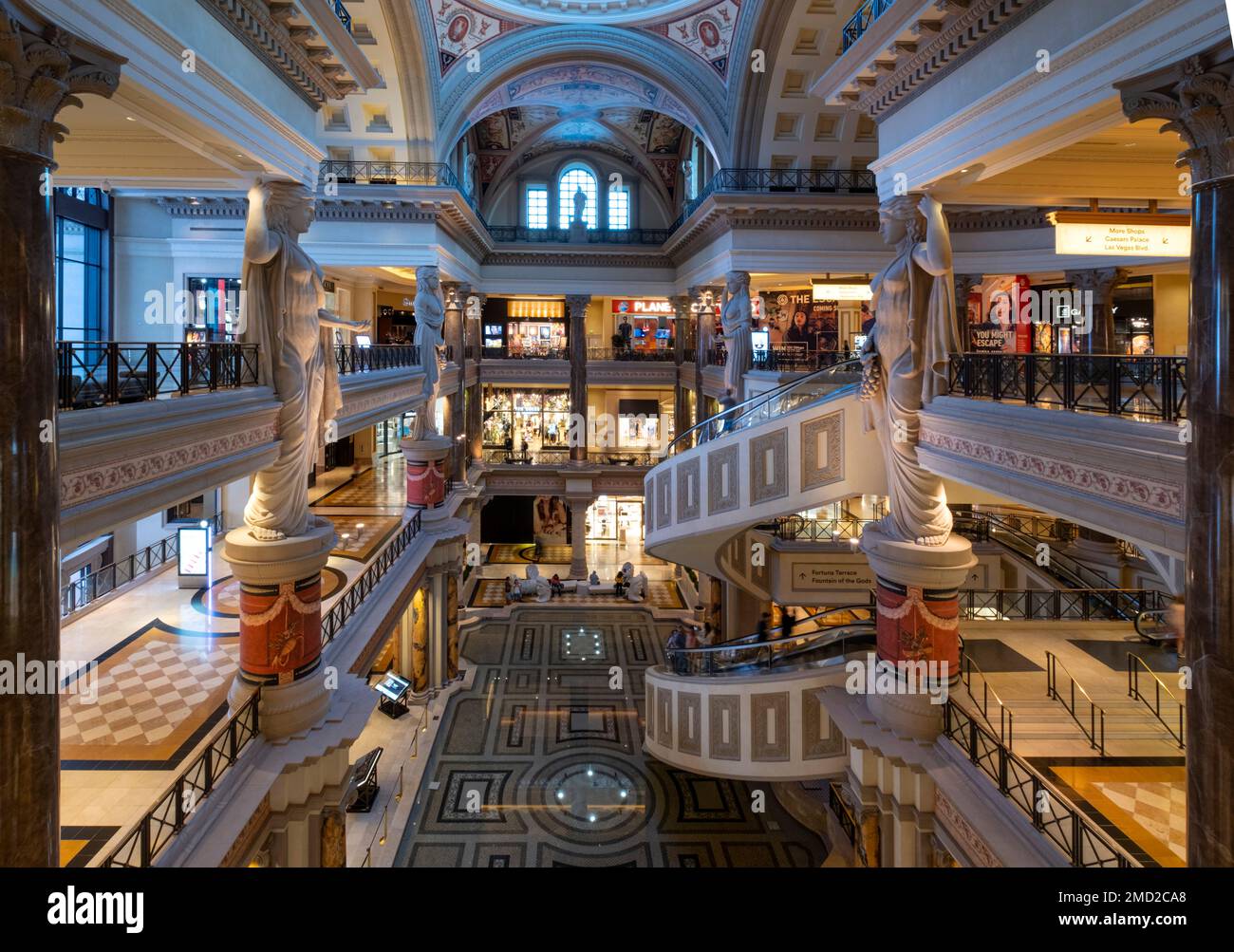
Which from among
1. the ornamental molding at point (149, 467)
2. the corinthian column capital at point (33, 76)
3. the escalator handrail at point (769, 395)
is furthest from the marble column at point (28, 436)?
the escalator handrail at point (769, 395)

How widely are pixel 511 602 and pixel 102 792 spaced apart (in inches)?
585

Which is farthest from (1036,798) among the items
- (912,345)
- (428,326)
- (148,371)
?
(428,326)

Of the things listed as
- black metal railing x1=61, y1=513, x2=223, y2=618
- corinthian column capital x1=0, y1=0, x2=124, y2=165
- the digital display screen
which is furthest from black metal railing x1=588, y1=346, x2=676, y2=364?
corinthian column capital x1=0, y1=0, x2=124, y2=165

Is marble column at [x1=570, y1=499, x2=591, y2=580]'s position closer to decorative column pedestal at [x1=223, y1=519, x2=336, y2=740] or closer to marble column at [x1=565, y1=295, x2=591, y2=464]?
marble column at [x1=565, y1=295, x2=591, y2=464]

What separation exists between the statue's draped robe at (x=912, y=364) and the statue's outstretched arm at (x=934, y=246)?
0.48 ft

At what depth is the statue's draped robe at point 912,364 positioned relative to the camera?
23.4 feet

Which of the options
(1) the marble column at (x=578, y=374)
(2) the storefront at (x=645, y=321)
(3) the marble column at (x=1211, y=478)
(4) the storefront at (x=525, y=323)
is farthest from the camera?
(2) the storefront at (x=645, y=321)

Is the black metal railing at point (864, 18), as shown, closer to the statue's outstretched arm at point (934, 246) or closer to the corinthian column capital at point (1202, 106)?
the statue's outstretched arm at point (934, 246)

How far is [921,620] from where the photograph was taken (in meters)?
7.36

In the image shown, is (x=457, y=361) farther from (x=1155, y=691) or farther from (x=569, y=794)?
(x=1155, y=691)

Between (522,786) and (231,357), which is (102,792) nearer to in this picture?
(231,357)
